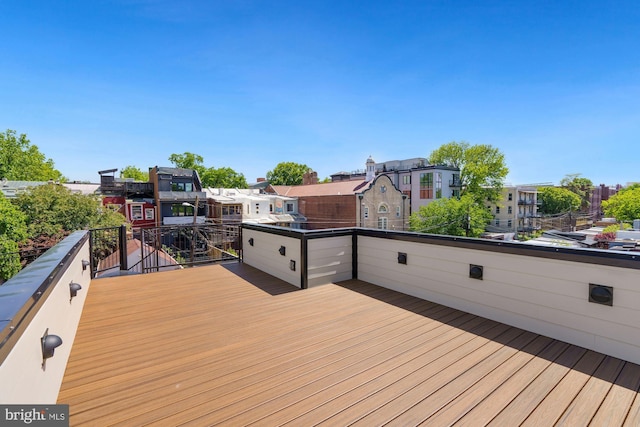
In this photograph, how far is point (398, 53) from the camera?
13305 millimetres

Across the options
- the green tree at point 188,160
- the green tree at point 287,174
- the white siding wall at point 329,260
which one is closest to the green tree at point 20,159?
the green tree at point 188,160

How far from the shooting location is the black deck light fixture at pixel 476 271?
3.03 metres

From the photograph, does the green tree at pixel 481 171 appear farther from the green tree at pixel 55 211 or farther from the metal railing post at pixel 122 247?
the metal railing post at pixel 122 247

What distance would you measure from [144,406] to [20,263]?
53.3 feet

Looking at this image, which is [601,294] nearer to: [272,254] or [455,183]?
[272,254]

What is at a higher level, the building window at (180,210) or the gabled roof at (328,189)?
the gabled roof at (328,189)

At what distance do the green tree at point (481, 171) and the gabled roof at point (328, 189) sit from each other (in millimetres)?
14278

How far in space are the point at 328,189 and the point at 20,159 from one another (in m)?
32.8

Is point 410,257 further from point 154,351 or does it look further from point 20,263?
point 20,263

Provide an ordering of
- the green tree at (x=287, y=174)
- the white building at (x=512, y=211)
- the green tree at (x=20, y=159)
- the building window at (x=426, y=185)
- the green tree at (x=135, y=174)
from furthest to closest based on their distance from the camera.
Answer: the green tree at (x=287, y=174)
the green tree at (x=135, y=174)
the white building at (x=512, y=211)
the building window at (x=426, y=185)
the green tree at (x=20, y=159)

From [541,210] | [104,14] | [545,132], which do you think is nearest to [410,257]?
[104,14]

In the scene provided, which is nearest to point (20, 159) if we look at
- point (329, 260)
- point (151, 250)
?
point (151, 250)

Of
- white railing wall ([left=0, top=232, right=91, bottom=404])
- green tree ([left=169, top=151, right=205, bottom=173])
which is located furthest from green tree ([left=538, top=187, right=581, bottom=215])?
white railing wall ([left=0, top=232, right=91, bottom=404])

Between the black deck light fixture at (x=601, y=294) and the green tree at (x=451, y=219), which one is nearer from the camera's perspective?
the black deck light fixture at (x=601, y=294)
